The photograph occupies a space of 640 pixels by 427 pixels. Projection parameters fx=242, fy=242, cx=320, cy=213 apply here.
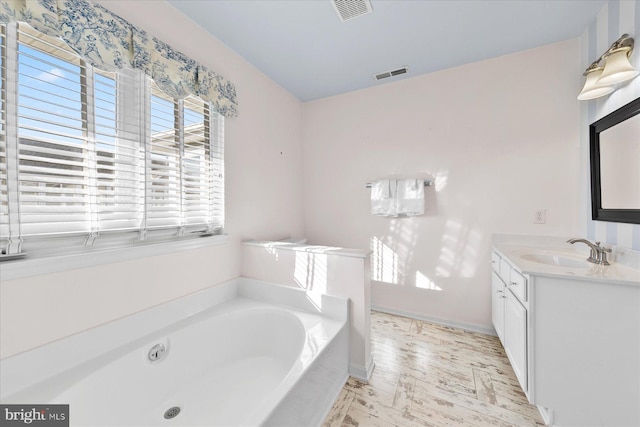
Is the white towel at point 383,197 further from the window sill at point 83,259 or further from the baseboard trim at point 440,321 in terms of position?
the window sill at point 83,259

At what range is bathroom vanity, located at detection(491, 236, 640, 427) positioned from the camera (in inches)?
44.7

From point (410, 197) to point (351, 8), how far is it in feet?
5.08

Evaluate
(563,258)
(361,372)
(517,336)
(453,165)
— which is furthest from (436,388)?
(453,165)

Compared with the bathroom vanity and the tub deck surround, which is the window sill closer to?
the tub deck surround

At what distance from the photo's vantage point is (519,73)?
2023 millimetres

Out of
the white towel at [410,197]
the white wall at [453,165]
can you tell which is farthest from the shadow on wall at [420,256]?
the white towel at [410,197]

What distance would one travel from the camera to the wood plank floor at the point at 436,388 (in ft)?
4.45

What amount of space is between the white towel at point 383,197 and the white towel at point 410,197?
0.05 meters

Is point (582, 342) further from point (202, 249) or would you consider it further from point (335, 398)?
point (202, 249)

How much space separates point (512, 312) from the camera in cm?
153

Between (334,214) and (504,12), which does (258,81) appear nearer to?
(334,214)

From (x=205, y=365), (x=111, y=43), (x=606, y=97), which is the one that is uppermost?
(x=111, y=43)

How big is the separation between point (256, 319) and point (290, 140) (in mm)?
1887

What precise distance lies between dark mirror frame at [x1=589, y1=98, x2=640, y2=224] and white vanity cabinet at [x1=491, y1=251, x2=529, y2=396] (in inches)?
25.2
